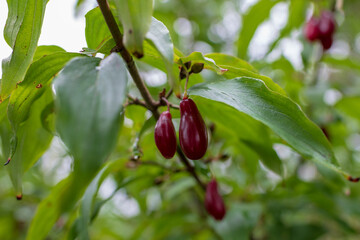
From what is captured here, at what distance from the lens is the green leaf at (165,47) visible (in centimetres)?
43

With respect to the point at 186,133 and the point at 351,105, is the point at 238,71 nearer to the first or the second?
the point at 186,133

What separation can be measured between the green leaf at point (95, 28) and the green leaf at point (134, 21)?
239 mm

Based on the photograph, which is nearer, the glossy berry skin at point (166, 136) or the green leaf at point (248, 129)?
the glossy berry skin at point (166, 136)

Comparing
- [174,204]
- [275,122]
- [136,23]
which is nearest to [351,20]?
[174,204]

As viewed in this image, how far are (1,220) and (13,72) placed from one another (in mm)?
1458

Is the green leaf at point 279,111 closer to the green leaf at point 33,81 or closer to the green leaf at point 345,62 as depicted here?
the green leaf at point 33,81

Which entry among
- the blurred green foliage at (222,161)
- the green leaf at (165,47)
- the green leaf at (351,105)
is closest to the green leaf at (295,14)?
the blurred green foliage at (222,161)

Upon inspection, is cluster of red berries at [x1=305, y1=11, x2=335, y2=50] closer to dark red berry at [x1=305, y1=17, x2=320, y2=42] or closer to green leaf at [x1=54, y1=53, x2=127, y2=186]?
dark red berry at [x1=305, y1=17, x2=320, y2=42]

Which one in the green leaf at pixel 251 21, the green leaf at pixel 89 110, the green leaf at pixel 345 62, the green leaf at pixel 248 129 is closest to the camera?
the green leaf at pixel 89 110

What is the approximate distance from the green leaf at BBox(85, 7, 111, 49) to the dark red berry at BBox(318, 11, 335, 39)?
0.99 m

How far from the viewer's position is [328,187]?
119 cm

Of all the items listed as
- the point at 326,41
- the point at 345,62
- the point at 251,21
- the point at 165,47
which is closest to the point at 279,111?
the point at 165,47

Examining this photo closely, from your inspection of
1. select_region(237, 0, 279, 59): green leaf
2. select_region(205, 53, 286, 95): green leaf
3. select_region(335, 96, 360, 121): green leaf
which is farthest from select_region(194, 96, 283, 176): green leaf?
select_region(335, 96, 360, 121): green leaf

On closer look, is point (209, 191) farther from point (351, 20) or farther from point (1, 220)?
point (351, 20)
